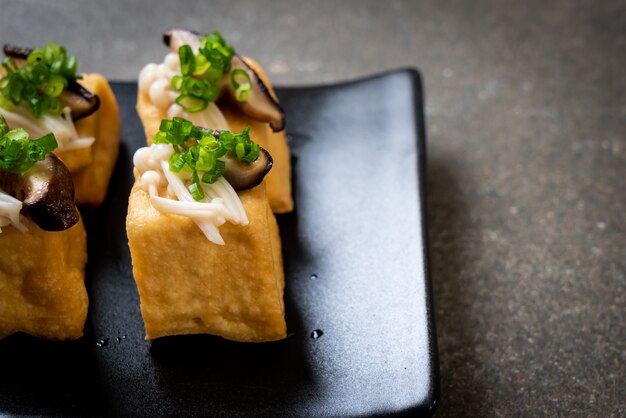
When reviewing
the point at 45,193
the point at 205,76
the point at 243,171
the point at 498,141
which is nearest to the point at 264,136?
the point at 205,76

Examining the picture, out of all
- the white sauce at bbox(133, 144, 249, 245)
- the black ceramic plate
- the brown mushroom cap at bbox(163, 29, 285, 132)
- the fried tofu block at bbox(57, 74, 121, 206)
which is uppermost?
the brown mushroom cap at bbox(163, 29, 285, 132)

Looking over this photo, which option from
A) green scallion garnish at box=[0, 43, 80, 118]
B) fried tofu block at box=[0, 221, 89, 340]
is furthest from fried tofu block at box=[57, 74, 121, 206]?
fried tofu block at box=[0, 221, 89, 340]

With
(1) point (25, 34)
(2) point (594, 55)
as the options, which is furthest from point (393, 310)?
(1) point (25, 34)

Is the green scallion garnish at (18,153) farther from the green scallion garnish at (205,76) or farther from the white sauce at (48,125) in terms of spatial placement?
the green scallion garnish at (205,76)

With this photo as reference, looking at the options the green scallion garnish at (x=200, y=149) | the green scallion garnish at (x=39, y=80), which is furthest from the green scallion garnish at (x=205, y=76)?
the green scallion garnish at (x=39, y=80)

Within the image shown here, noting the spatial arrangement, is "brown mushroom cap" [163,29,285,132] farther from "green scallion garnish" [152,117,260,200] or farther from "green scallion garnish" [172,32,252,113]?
"green scallion garnish" [152,117,260,200]

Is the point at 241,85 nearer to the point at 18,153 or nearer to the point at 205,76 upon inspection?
the point at 205,76
